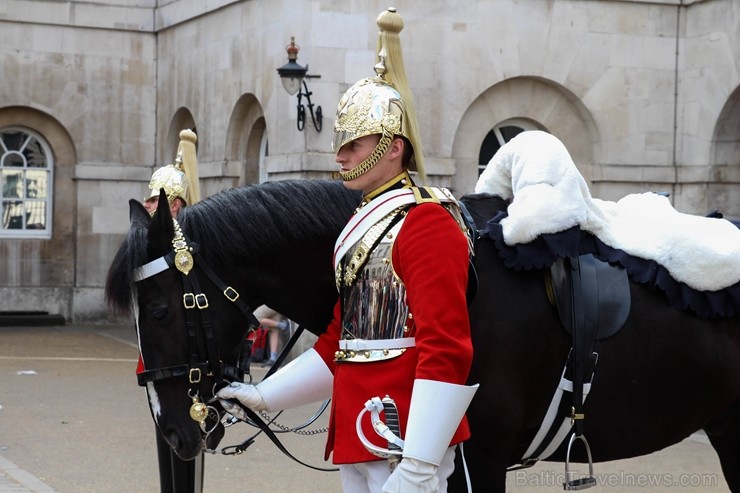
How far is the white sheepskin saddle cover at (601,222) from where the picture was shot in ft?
12.3

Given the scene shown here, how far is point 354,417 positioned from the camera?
3262 millimetres

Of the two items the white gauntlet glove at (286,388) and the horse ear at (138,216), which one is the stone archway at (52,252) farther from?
the white gauntlet glove at (286,388)

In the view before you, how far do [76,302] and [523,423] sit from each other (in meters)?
15.1

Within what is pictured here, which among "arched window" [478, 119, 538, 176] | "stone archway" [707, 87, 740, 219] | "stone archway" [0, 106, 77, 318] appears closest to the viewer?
"stone archway" [707, 87, 740, 219]

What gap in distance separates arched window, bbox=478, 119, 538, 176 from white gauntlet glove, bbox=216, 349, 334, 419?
34.8ft

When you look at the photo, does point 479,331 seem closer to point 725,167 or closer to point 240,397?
point 240,397

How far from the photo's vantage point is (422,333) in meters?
3.08

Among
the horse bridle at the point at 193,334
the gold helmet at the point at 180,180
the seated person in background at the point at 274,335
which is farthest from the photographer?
the seated person in background at the point at 274,335

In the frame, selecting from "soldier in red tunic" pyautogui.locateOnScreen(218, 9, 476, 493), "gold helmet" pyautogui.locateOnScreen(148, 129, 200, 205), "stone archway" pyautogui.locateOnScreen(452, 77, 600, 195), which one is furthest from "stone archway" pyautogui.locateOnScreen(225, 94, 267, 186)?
"soldier in red tunic" pyautogui.locateOnScreen(218, 9, 476, 493)

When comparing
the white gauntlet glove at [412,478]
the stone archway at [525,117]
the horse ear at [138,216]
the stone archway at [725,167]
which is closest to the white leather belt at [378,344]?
the white gauntlet glove at [412,478]

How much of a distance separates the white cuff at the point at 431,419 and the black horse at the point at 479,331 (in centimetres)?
43

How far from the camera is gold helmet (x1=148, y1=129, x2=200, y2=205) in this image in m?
6.01

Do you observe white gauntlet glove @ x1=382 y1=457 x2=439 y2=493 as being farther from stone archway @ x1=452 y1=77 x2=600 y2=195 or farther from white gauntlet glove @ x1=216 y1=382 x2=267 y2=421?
stone archway @ x1=452 y1=77 x2=600 y2=195

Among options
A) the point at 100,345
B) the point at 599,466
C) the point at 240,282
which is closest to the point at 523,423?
the point at 240,282
